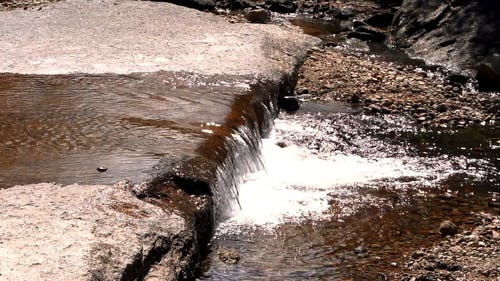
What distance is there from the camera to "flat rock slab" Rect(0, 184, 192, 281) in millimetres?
5805

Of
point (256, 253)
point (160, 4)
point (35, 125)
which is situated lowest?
point (256, 253)

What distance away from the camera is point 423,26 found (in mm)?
19125

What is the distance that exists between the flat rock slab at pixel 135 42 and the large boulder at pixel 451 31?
3.17 metres

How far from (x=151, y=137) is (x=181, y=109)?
1.50m

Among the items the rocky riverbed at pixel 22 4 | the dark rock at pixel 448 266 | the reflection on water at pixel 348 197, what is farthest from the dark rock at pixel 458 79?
the rocky riverbed at pixel 22 4

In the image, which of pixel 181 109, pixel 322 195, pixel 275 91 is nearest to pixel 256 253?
pixel 322 195

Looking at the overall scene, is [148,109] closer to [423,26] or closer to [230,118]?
[230,118]

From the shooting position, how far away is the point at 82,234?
21.1 feet

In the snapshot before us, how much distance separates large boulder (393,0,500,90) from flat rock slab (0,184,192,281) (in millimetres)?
10222

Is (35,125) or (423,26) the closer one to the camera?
(35,125)

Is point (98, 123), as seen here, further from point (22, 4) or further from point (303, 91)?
point (22, 4)

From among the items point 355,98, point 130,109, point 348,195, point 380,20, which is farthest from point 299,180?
point 380,20

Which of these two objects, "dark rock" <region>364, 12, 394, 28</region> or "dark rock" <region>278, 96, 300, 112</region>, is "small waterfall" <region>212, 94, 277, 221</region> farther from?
"dark rock" <region>364, 12, 394, 28</region>

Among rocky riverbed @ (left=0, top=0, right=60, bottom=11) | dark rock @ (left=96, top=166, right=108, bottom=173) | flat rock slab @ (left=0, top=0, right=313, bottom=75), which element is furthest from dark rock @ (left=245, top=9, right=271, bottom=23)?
dark rock @ (left=96, top=166, right=108, bottom=173)
